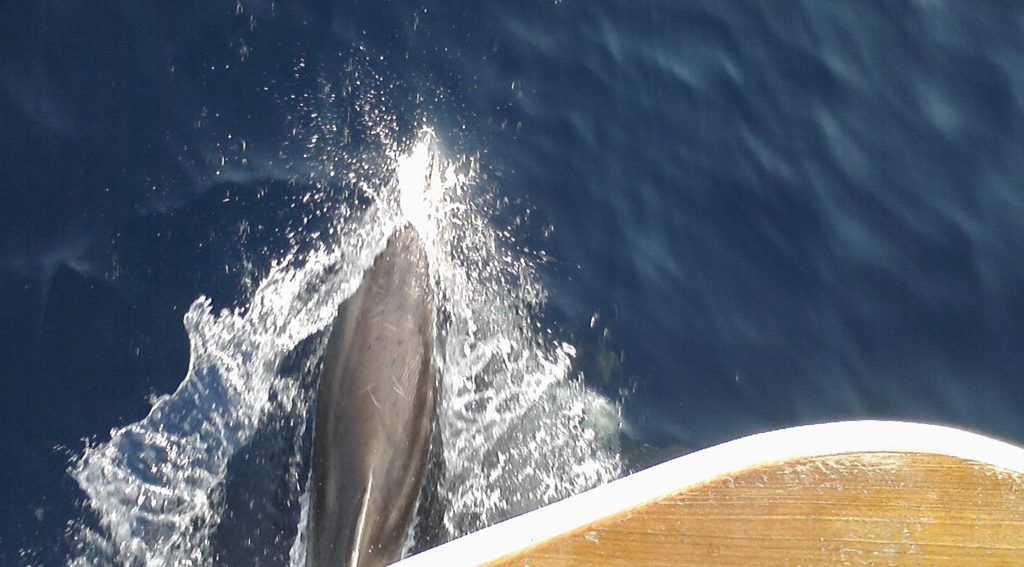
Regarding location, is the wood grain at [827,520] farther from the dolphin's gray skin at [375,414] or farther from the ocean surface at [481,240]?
the ocean surface at [481,240]

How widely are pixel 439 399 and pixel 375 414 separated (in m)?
0.67

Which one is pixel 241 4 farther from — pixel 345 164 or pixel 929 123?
pixel 929 123

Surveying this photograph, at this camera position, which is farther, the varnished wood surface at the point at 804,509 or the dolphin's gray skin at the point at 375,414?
the dolphin's gray skin at the point at 375,414

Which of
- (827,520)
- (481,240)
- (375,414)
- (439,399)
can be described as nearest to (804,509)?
A: (827,520)

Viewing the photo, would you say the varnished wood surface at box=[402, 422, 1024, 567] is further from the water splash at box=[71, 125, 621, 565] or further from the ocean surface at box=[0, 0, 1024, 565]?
the ocean surface at box=[0, 0, 1024, 565]

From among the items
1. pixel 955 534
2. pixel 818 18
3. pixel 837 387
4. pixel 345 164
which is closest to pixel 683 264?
pixel 837 387

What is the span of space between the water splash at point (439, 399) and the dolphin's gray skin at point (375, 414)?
196mm

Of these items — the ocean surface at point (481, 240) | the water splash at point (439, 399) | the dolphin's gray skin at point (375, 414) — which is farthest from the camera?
the ocean surface at point (481, 240)

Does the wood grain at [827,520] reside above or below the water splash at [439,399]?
above

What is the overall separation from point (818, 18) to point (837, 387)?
4.01 meters

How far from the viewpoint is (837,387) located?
7160mm

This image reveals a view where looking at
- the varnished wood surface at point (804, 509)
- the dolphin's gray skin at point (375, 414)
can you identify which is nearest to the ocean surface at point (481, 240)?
the dolphin's gray skin at point (375, 414)

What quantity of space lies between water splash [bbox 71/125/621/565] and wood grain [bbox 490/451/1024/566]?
308cm

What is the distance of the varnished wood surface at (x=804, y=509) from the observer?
3.08m
